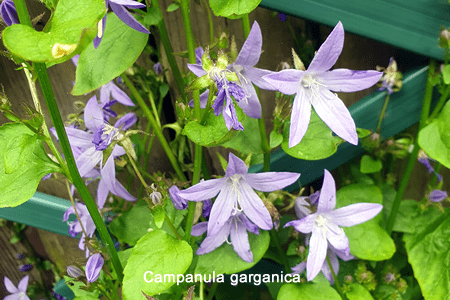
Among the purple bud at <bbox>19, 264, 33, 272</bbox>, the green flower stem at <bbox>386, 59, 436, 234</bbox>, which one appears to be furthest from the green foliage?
the purple bud at <bbox>19, 264, 33, 272</bbox>

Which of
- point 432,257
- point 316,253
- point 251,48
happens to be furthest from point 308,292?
point 251,48

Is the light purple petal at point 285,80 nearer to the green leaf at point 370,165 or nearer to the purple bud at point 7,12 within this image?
the purple bud at point 7,12

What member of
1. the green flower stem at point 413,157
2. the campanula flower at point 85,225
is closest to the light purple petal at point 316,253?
the green flower stem at point 413,157

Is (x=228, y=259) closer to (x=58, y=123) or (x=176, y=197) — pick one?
(x=176, y=197)

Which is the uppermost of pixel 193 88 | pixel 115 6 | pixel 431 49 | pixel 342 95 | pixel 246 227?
pixel 115 6

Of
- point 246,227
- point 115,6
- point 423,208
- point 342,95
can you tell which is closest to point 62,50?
point 115,6

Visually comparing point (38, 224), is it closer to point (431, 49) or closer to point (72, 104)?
point (72, 104)
